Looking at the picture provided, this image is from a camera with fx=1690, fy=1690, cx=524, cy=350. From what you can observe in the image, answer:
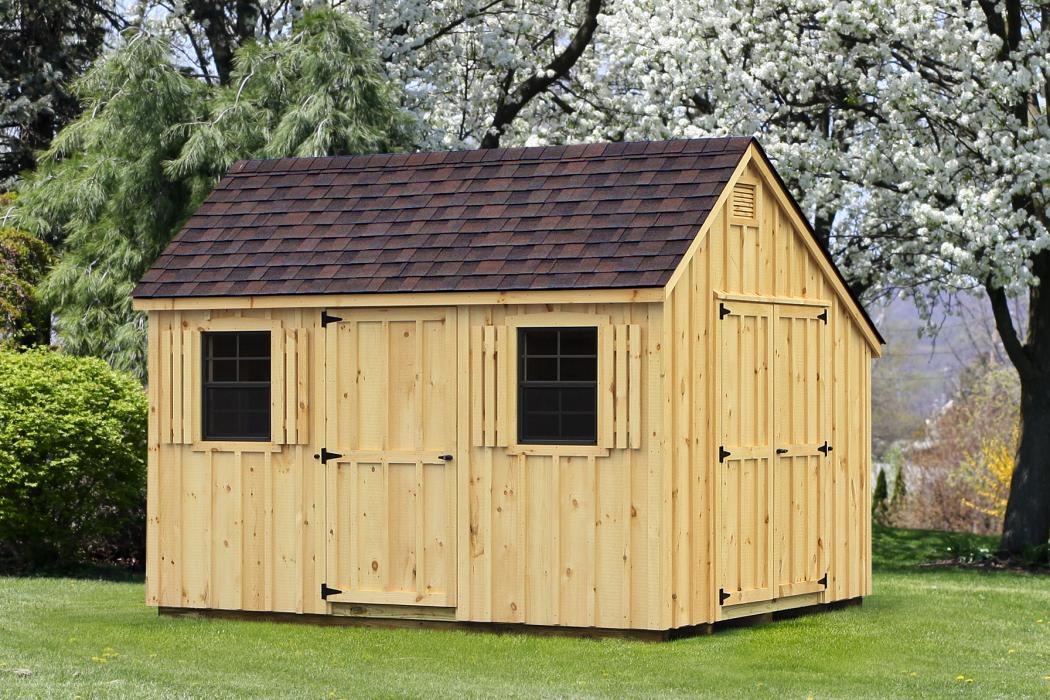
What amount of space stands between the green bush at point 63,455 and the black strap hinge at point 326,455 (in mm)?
4291

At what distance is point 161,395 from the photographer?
12.8 m

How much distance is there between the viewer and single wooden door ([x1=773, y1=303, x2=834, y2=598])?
42.0 ft

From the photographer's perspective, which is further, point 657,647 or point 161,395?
point 161,395

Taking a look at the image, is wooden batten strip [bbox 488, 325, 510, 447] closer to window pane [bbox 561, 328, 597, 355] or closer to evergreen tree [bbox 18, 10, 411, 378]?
window pane [bbox 561, 328, 597, 355]

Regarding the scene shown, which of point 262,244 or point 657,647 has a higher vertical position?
point 262,244

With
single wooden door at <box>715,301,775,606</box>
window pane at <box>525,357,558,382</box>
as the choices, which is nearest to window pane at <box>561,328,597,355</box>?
window pane at <box>525,357,558,382</box>

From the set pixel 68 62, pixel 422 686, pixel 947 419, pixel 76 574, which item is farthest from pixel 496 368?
pixel 947 419

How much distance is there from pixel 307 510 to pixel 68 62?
1391cm

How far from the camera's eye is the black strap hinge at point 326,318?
40.3 feet

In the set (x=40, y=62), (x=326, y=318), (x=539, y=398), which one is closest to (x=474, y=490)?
(x=539, y=398)

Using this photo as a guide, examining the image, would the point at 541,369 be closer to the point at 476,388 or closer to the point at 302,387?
the point at 476,388

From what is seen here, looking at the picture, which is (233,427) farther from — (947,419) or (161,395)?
(947,419)

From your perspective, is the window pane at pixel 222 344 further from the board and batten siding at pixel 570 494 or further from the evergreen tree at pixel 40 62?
the evergreen tree at pixel 40 62

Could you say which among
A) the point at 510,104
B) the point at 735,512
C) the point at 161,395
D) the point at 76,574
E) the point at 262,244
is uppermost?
the point at 510,104
